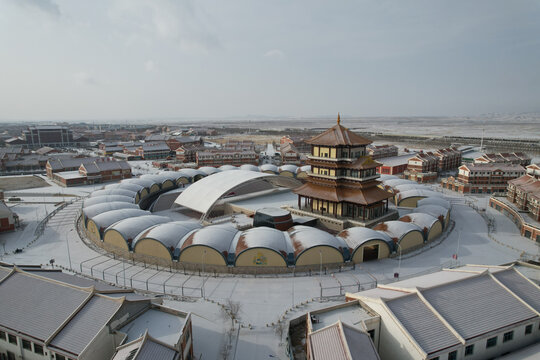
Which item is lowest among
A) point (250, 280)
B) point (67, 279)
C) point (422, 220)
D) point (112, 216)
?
point (250, 280)

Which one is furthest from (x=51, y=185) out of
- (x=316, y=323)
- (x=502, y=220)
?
(x=502, y=220)

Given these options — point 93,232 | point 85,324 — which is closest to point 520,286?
point 85,324

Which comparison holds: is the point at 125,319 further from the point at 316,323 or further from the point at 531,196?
the point at 531,196

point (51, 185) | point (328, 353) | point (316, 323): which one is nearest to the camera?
point (328, 353)

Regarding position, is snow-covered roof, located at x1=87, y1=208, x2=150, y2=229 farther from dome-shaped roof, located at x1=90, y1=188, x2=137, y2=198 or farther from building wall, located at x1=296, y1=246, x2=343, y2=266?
building wall, located at x1=296, y1=246, x2=343, y2=266

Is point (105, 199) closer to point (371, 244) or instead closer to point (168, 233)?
point (168, 233)

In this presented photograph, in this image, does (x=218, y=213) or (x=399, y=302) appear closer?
(x=399, y=302)

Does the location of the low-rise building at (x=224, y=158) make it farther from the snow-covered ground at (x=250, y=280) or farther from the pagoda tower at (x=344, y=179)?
the pagoda tower at (x=344, y=179)

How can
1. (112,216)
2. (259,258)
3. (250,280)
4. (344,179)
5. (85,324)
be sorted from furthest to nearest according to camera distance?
(344,179)
(112,216)
(259,258)
(250,280)
(85,324)
